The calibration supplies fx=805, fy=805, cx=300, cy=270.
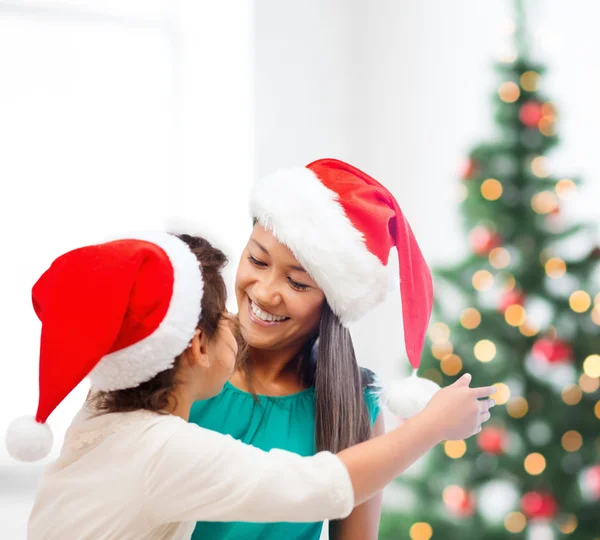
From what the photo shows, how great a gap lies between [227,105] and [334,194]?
174 centimetres

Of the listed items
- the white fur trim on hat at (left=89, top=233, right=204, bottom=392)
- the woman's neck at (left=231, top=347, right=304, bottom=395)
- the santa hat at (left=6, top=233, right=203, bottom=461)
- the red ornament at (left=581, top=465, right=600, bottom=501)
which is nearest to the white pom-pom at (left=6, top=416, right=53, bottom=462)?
the santa hat at (left=6, top=233, right=203, bottom=461)

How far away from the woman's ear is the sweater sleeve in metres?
0.14

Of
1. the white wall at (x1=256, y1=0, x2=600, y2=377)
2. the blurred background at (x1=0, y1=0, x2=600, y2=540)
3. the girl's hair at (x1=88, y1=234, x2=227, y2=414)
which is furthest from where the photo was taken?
the white wall at (x1=256, y1=0, x2=600, y2=377)

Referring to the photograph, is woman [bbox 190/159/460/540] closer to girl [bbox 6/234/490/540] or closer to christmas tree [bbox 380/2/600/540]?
girl [bbox 6/234/490/540]

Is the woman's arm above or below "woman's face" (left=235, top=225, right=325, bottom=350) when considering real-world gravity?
below

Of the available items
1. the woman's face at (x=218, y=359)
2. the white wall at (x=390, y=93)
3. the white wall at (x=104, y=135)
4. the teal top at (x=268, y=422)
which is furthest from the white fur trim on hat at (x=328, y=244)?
the white wall at (x=390, y=93)

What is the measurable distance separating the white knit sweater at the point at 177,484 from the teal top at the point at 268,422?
43 cm

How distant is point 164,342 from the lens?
1.17 meters

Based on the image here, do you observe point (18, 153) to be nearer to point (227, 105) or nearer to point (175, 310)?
point (227, 105)

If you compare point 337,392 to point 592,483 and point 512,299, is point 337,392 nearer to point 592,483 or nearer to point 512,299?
point 512,299

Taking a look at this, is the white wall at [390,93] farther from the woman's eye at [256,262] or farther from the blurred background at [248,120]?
the woman's eye at [256,262]

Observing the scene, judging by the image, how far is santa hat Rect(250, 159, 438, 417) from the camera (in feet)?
5.26

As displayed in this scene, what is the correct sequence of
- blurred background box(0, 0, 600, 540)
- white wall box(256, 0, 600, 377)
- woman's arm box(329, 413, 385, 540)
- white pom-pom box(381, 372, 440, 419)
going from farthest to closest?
white wall box(256, 0, 600, 377) < blurred background box(0, 0, 600, 540) < woman's arm box(329, 413, 385, 540) < white pom-pom box(381, 372, 440, 419)

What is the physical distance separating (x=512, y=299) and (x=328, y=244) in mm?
1323
